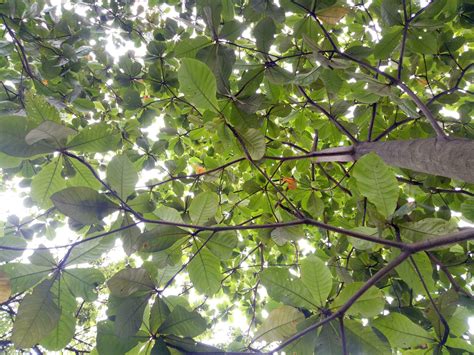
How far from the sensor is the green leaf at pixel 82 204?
0.91 metres

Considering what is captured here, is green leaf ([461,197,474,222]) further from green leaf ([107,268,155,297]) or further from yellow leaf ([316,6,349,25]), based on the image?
green leaf ([107,268,155,297])

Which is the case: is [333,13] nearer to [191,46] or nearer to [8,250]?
[191,46]

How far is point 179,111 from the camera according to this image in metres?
2.31

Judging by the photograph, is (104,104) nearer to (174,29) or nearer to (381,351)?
(174,29)

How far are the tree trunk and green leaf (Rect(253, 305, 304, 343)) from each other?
1.97ft

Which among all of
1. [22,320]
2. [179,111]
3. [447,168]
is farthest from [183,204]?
[447,168]

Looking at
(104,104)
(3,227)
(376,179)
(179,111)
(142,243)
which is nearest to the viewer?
(376,179)

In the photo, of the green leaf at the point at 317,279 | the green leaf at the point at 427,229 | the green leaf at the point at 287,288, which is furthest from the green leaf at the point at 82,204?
the green leaf at the point at 427,229

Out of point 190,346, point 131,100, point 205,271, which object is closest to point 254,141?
point 205,271

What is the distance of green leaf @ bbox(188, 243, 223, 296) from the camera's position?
46.7 inches

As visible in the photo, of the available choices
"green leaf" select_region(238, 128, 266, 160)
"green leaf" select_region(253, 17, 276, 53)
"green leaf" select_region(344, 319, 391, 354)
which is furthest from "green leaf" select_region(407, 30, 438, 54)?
"green leaf" select_region(344, 319, 391, 354)

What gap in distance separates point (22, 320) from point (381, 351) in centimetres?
101

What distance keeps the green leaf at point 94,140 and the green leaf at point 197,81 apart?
0.27 meters

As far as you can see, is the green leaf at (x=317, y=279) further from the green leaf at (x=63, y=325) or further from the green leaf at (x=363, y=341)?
the green leaf at (x=63, y=325)
